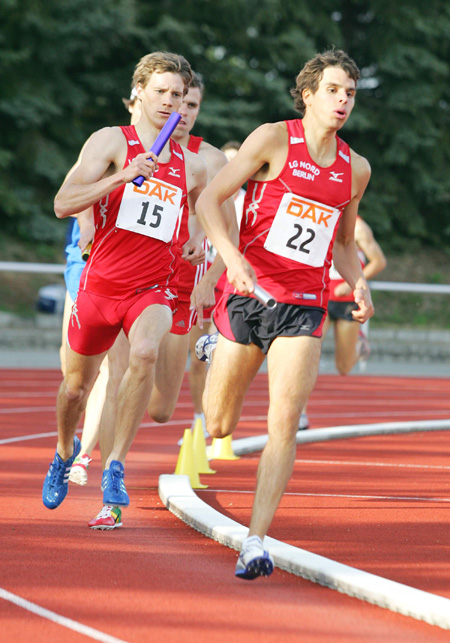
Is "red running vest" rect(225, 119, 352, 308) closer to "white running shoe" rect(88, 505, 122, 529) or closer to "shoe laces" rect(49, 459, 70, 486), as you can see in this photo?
"white running shoe" rect(88, 505, 122, 529)

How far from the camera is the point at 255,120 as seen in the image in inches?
1171

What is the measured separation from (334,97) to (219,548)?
6.72 ft

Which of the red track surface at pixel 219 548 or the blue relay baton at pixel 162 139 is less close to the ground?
the blue relay baton at pixel 162 139

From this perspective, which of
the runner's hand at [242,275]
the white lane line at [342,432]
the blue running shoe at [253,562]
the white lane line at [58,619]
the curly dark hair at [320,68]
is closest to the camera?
the white lane line at [58,619]

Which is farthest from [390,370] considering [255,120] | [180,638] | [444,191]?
[180,638]

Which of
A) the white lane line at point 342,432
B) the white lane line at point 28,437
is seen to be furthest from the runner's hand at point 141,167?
the white lane line at point 28,437

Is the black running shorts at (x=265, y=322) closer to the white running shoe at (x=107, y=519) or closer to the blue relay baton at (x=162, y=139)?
the blue relay baton at (x=162, y=139)

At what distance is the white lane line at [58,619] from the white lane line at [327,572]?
1020 millimetres

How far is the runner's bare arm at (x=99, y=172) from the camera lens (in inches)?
209

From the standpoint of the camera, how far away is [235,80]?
30047 millimetres

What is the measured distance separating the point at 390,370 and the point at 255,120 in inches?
442

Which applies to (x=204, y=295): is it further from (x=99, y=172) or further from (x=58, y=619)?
(x=58, y=619)

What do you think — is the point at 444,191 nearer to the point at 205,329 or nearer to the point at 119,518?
the point at 205,329

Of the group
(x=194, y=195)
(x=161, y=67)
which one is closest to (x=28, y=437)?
(x=194, y=195)
